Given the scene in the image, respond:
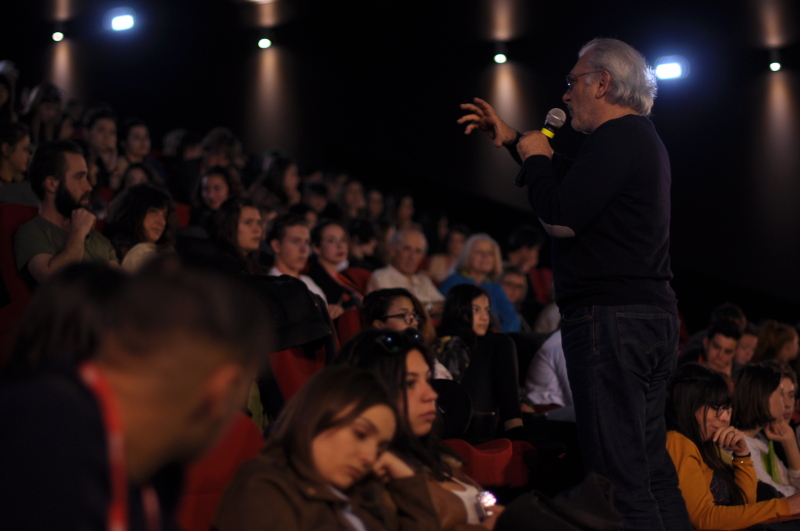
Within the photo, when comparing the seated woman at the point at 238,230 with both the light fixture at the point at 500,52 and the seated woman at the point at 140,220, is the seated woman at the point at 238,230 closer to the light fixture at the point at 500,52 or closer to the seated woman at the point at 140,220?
the seated woman at the point at 140,220

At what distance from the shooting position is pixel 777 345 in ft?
14.3

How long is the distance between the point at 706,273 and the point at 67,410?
611 centimetres

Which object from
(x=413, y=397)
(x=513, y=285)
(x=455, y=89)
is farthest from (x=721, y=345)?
(x=455, y=89)

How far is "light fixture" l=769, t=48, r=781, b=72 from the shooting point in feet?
21.3

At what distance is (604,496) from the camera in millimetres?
1694

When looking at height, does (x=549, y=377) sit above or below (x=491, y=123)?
below

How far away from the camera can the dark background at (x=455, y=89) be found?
6.34m

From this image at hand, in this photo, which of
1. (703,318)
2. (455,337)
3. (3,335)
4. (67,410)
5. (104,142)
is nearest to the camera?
(67,410)

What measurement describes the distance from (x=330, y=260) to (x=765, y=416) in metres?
2.01

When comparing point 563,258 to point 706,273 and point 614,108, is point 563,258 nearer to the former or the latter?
point 614,108

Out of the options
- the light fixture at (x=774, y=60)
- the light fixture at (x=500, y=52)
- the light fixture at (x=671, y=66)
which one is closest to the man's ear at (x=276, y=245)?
the light fixture at (x=671, y=66)

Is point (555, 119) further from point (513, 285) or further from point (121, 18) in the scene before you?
point (121, 18)

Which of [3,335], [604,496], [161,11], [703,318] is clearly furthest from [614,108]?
[161,11]

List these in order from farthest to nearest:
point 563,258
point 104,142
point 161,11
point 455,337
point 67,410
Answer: point 161,11
point 104,142
point 455,337
point 563,258
point 67,410
